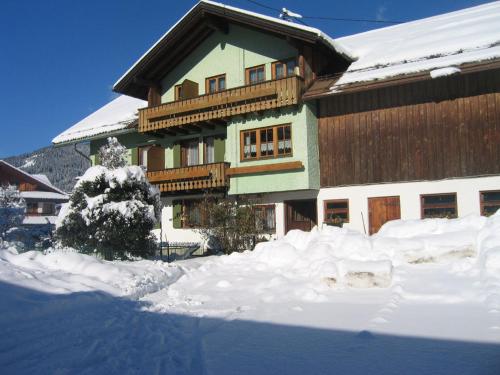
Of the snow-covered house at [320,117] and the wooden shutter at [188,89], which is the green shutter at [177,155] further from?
the wooden shutter at [188,89]

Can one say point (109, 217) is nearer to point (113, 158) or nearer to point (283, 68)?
point (113, 158)

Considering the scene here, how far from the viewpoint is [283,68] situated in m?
19.6

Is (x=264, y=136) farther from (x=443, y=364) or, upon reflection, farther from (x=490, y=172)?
(x=443, y=364)

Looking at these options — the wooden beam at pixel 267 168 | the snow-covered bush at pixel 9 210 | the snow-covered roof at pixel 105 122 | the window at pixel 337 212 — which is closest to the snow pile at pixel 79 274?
the wooden beam at pixel 267 168

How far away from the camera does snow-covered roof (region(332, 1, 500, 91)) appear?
1554 cm

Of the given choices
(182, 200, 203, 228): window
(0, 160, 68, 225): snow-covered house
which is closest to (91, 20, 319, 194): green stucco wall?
(182, 200, 203, 228): window

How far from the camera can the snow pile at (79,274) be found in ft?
27.9

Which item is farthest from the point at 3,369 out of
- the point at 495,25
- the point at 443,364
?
the point at 495,25

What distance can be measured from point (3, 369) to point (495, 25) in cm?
1842

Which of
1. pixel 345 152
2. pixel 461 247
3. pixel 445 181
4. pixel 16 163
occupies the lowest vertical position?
pixel 461 247

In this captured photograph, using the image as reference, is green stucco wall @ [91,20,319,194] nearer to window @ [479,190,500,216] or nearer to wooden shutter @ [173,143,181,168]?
wooden shutter @ [173,143,181,168]

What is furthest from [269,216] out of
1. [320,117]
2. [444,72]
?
[444,72]

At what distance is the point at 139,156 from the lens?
2408 centimetres

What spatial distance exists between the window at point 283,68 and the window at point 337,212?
221 inches
